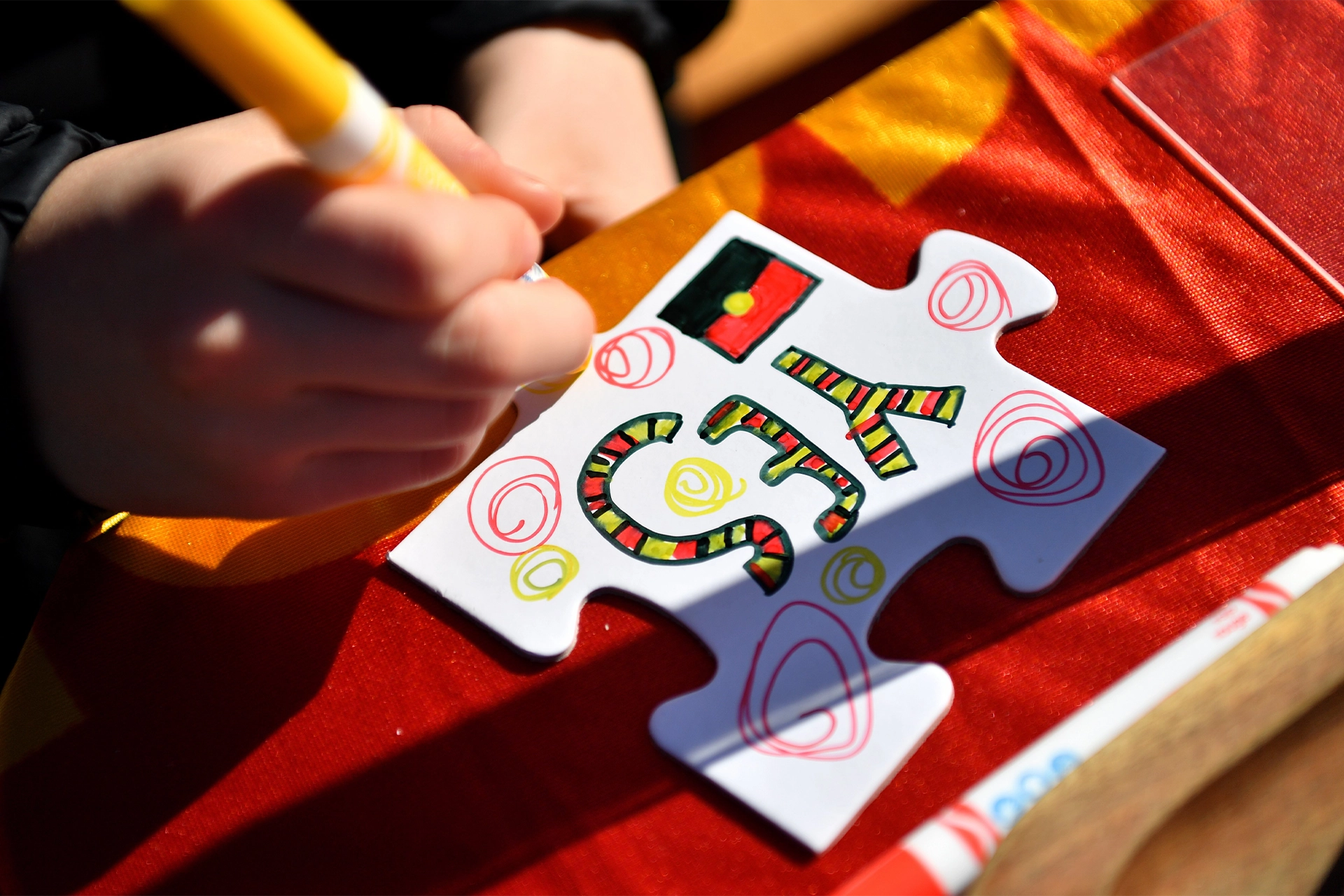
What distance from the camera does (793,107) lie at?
48.6 inches

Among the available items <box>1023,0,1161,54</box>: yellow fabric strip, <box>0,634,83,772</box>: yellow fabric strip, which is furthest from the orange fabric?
<box>1023,0,1161,54</box>: yellow fabric strip

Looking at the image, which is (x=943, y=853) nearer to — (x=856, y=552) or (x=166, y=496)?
(x=856, y=552)

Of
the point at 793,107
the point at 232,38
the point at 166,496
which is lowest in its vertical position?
the point at 793,107

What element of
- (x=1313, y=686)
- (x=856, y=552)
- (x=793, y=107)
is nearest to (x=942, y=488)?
(x=856, y=552)

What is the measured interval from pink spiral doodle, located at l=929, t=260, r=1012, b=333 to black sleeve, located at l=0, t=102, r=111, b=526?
0.46m

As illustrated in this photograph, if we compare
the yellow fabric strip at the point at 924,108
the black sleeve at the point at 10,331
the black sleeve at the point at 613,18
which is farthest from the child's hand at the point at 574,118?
the black sleeve at the point at 10,331

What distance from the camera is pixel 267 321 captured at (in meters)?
0.39

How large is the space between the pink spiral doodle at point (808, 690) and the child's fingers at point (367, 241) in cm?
21

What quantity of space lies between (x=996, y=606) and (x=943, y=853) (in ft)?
0.50

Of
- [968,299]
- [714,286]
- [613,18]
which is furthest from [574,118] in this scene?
[968,299]

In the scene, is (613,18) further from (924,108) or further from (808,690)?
(808,690)

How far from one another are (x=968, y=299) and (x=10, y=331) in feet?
1.57

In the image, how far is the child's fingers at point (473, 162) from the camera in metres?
0.47

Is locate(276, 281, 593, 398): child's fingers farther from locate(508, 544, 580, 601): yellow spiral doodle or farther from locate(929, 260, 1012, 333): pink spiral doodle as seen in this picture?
locate(929, 260, 1012, 333): pink spiral doodle
